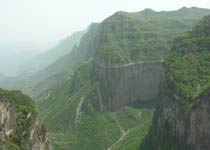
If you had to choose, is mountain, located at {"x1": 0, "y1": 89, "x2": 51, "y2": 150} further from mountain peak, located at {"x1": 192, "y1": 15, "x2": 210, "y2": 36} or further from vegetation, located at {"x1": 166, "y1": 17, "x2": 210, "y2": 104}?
mountain peak, located at {"x1": 192, "y1": 15, "x2": 210, "y2": 36}

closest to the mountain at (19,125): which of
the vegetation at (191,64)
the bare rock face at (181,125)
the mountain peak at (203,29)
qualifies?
the bare rock face at (181,125)

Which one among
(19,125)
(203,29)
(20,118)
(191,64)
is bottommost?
(19,125)

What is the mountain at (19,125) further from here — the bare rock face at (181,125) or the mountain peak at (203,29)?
the mountain peak at (203,29)

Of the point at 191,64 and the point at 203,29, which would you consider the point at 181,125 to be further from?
the point at 203,29

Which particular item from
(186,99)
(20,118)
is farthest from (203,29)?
(20,118)

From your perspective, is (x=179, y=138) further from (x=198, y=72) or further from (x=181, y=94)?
(x=198, y=72)

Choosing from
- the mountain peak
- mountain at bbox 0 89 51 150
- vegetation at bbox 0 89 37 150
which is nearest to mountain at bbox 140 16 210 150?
the mountain peak

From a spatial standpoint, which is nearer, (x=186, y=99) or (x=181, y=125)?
(x=181, y=125)

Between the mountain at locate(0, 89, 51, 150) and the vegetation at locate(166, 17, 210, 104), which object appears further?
the vegetation at locate(166, 17, 210, 104)
